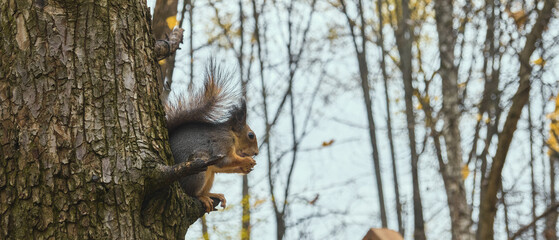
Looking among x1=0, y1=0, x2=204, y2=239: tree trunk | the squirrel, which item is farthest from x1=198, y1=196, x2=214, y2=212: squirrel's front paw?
x1=0, y1=0, x2=204, y2=239: tree trunk

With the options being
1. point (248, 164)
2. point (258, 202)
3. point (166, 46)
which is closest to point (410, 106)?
point (258, 202)

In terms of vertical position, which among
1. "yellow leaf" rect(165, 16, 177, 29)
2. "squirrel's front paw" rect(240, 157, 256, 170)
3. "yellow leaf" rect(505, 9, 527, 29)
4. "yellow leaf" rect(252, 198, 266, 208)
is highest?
"yellow leaf" rect(505, 9, 527, 29)

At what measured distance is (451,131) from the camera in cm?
503

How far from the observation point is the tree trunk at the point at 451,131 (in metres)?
4.77

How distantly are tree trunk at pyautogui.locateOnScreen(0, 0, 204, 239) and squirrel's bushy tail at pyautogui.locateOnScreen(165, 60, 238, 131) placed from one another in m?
0.63

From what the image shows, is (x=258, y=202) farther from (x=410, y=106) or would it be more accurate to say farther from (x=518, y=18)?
(x=518, y=18)

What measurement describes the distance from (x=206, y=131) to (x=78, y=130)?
35.1 inches

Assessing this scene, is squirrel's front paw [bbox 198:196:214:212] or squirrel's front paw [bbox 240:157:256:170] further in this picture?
squirrel's front paw [bbox 240:157:256:170]

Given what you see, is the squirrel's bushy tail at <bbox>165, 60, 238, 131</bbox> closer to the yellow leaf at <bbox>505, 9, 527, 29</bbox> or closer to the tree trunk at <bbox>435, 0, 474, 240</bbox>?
the yellow leaf at <bbox>505, 9, 527, 29</bbox>

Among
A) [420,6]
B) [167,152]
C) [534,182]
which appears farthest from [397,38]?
[167,152]

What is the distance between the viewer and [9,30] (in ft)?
5.15

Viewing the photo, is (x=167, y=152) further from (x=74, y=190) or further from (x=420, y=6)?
(x=420, y=6)

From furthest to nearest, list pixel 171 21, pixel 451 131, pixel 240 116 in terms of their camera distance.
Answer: pixel 451 131 < pixel 171 21 < pixel 240 116

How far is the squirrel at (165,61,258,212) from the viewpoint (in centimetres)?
217
